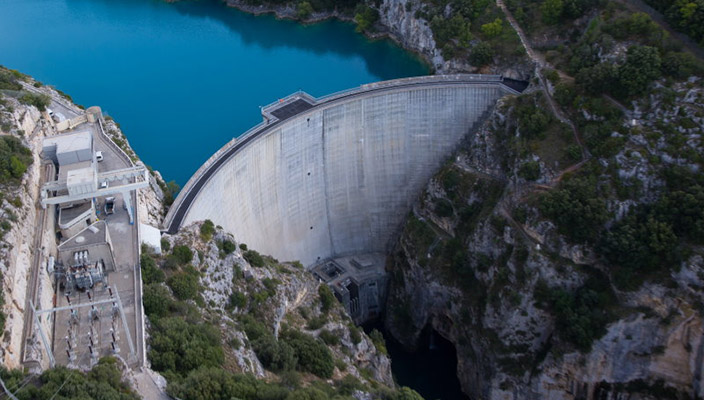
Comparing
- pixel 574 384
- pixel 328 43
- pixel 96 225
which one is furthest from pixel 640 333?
pixel 328 43

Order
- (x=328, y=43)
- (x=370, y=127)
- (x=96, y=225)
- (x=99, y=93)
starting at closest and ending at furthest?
(x=96, y=225) → (x=370, y=127) → (x=99, y=93) → (x=328, y=43)

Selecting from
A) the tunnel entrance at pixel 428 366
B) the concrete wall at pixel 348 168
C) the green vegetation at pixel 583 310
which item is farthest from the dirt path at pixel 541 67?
the tunnel entrance at pixel 428 366

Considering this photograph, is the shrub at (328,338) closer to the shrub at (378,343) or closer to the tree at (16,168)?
the shrub at (378,343)

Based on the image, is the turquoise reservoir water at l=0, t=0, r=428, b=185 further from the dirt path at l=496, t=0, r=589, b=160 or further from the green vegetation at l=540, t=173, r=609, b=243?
the green vegetation at l=540, t=173, r=609, b=243

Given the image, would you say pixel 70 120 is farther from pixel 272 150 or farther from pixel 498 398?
pixel 498 398

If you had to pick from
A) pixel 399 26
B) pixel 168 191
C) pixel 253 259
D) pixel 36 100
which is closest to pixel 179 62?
pixel 399 26

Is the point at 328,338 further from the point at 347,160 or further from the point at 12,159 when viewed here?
the point at 12,159

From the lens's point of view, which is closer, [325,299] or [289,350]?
[289,350]
